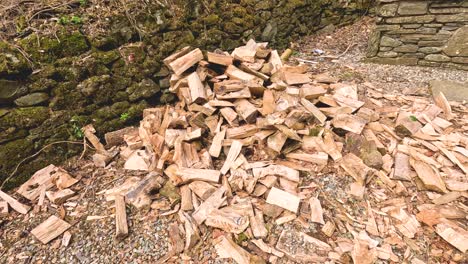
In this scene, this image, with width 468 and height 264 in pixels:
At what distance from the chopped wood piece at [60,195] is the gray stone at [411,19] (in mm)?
5450

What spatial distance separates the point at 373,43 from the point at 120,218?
5.02 m

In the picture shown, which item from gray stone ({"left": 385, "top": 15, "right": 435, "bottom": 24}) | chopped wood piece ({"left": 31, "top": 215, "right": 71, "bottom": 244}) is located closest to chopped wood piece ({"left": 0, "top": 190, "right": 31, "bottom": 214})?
chopped wood piece ({"left": 31, "top": 215, "right": 71, "bottom": 244})

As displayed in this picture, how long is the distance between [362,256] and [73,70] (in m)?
3.33

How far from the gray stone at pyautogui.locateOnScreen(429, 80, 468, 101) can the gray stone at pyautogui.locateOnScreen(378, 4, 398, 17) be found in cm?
148

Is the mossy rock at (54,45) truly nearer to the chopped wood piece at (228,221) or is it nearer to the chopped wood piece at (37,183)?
the chopped wood piece at (37,183)

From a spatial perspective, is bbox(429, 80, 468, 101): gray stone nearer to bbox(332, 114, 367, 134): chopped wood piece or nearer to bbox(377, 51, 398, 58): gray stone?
bbox(377, 51, 398, 58): gray stone

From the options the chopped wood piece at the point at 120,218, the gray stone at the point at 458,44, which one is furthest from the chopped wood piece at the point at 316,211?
the gray stone at the point at 458,44

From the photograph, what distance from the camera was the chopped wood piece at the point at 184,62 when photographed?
11.0 feet

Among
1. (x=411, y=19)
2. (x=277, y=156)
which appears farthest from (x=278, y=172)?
(x=411, y=19)

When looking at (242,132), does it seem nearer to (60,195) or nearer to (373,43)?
(60,195)

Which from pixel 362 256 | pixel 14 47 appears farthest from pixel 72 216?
pixel 362 256

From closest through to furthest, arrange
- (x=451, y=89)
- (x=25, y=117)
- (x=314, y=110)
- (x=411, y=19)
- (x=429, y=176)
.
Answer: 1. (x=429, y=176)
2. (x=25, y=117)
3. (x=314, y=110)
4. (x=451, y=89)
5. (x=411, y=19)

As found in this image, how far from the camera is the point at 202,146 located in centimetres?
300

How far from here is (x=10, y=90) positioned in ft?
9.11
